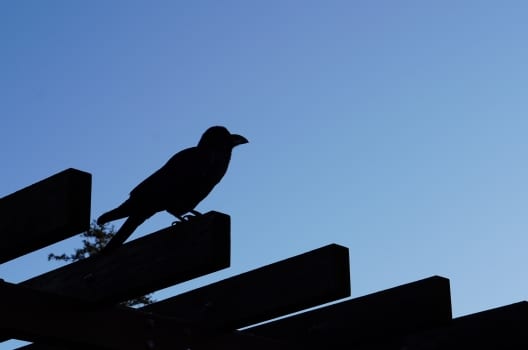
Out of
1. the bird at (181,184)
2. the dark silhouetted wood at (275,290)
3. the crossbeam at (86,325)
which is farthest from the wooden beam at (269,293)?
the bird at (181,184)

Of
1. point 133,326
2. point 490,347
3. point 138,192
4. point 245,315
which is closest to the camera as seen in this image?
point 133,326

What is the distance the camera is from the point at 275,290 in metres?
5.05

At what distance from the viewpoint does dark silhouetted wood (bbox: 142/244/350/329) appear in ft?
15.7

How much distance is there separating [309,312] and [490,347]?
1115mm

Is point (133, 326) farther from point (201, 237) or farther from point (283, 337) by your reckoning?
point (283, 337)

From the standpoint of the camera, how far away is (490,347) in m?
5.50

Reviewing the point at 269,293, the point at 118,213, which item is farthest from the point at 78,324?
the point at 118,213

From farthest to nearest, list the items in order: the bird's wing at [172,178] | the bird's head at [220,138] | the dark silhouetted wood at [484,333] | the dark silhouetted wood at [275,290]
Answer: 1. the bird's head at [220,138]
2. the bird's wing at [172,178]
3. the dark silhouetted wood at [484,333]
4. the dark silhouetted wood at [275,290]

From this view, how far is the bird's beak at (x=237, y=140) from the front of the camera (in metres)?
7.40

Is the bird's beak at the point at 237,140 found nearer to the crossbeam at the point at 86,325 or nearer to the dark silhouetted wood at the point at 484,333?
the dark silhouetted wood at the point at 484,333

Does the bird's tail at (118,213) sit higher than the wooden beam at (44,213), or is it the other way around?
the bird's tail at (118,213)

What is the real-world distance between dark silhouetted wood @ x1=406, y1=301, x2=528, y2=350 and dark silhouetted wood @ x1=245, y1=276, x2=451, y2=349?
195 millimetres

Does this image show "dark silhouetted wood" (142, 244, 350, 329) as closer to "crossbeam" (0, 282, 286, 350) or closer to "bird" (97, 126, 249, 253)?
"crossbeam" (0, 282, 286, 350)

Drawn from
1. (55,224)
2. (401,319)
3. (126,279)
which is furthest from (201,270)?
(401,319)
